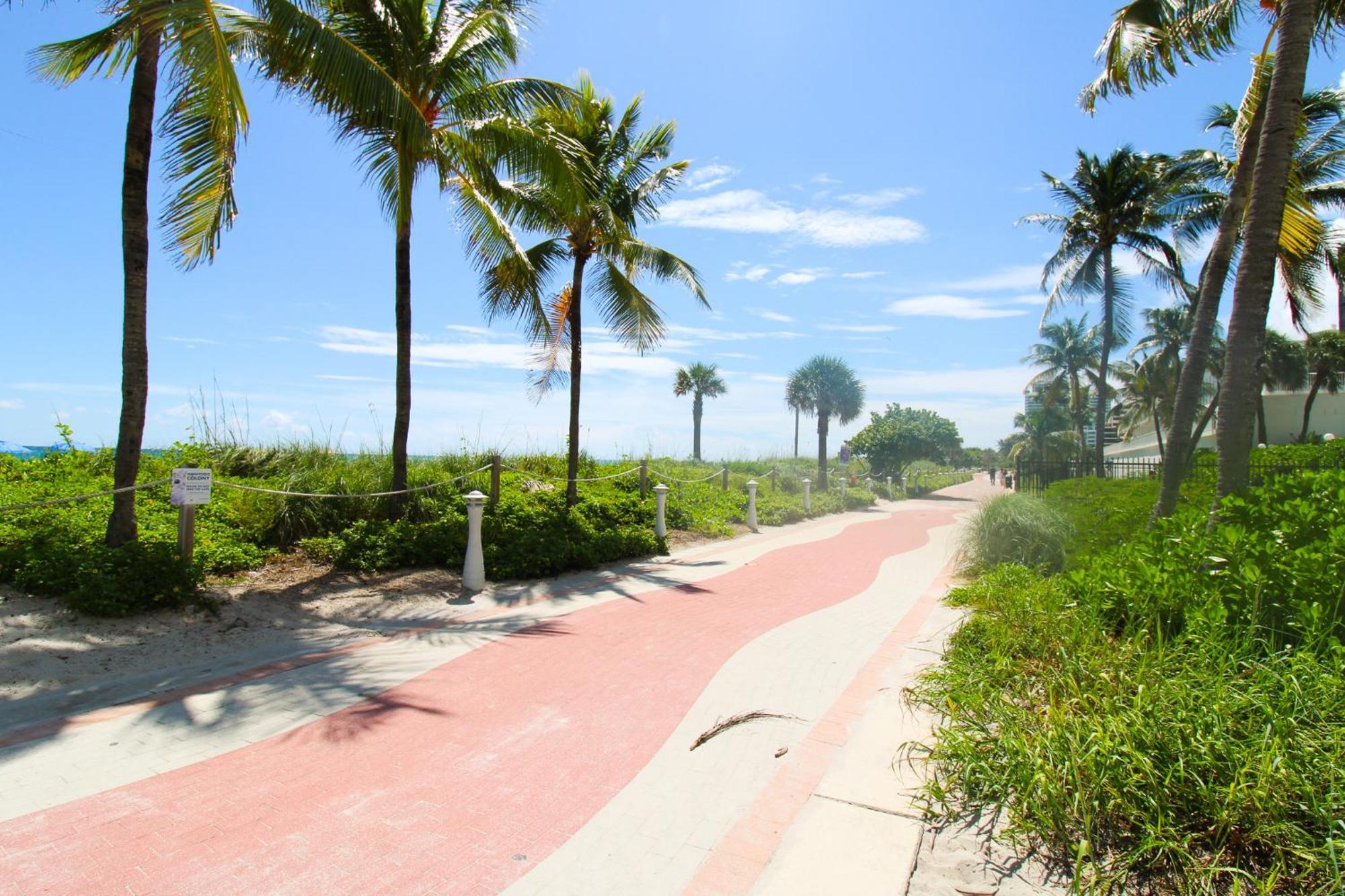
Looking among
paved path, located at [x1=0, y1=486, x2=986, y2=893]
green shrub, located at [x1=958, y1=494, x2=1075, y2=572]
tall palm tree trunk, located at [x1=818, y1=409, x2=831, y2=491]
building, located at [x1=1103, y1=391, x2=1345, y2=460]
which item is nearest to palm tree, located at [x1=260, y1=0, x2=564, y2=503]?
paved path, located at [x1=0, y1=486, x2=986, y2=893]

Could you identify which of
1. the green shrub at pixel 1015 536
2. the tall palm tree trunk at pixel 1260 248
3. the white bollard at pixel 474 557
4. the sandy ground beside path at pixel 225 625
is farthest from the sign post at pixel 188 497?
the tall palm tree trunk at pixel 1260 248

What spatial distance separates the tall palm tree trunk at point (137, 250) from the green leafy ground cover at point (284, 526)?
81 centimetres

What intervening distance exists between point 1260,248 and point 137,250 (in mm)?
10303

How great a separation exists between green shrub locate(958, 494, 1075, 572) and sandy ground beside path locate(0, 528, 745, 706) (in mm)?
6696

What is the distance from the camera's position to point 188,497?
633cm

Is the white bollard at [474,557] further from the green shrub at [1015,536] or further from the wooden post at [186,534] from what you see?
the green shrub at [1015,536]

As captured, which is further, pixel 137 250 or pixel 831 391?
pixel 831 391

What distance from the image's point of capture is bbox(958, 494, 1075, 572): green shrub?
29.6ft

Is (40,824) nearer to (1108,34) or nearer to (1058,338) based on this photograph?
(1108,34)

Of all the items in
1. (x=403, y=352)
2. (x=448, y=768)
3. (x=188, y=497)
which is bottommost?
(x=448, y=768)

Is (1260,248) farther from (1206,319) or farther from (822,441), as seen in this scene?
(822,441)

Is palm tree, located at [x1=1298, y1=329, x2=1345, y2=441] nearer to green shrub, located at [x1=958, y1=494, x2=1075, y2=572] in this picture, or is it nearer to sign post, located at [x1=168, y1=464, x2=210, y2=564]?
green shrub, located at [x1=958, y1=494, x2=1075, y2=572]

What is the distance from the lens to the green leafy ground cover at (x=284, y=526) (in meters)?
6.23

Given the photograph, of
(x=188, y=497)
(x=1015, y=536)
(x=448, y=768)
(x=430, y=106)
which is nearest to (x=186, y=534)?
(x=188, y=497)
